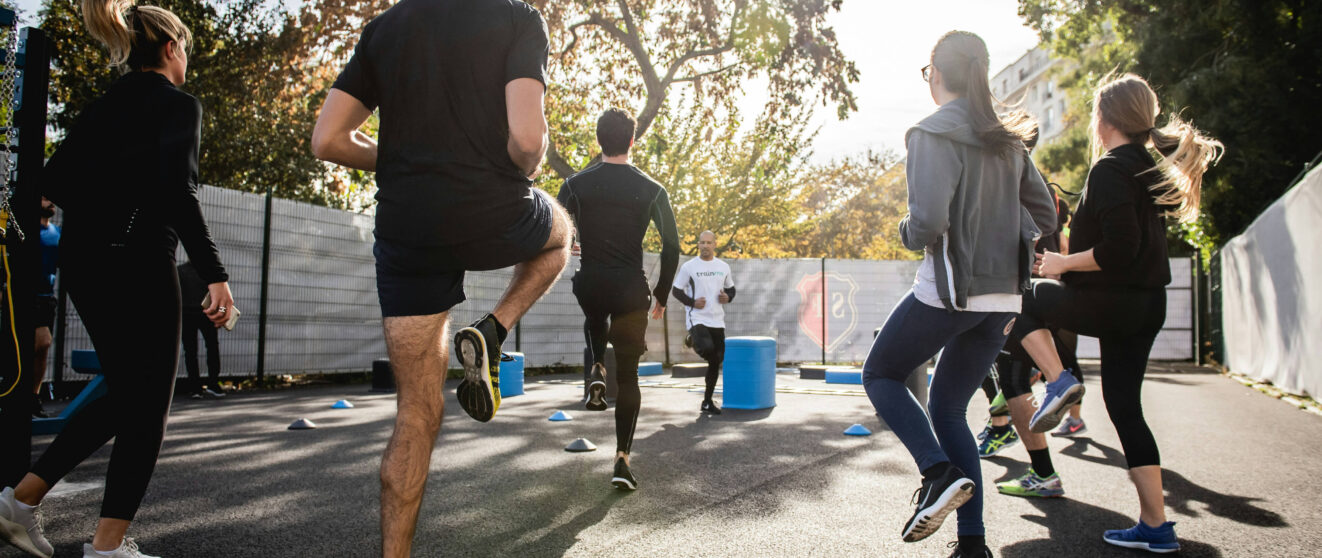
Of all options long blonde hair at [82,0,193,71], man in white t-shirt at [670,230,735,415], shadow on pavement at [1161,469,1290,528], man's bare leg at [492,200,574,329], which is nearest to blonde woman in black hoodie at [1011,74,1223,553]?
shadow on pavement at [1161,469,1290,528]

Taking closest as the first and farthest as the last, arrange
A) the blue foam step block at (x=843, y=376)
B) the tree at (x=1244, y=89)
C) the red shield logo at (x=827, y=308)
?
the blue foam step block at (x=843, y=376)
the tree at (x=1244, y=89)
the red shield logo at (x=827, y=308)

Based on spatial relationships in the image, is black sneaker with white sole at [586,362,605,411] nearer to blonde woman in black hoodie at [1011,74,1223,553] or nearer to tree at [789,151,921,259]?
blonde woman in black hoodie at [1011,74,1223,553]

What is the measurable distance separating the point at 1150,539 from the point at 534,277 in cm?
248

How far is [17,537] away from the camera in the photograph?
255 cm

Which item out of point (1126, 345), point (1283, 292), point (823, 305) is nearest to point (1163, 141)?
point (1126, 345)

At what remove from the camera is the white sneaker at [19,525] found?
2.53m

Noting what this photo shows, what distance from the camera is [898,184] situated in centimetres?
4094

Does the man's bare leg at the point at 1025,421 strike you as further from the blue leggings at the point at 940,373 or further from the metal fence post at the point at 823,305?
the metal fence post at the point at 823,305

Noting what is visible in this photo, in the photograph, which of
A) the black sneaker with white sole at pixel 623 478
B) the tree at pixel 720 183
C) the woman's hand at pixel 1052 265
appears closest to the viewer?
the woman's hand at pixel 1052 265

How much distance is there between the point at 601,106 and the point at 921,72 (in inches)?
609

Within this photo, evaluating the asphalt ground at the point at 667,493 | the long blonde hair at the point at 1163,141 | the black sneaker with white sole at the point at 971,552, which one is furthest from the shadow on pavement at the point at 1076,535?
the long blonde hair at the point at 1163,141

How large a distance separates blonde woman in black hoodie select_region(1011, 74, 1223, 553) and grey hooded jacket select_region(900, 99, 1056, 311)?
63 cm

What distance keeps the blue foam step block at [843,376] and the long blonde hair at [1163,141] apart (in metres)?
8.27

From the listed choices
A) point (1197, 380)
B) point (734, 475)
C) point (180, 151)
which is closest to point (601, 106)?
point (1197, 380)
